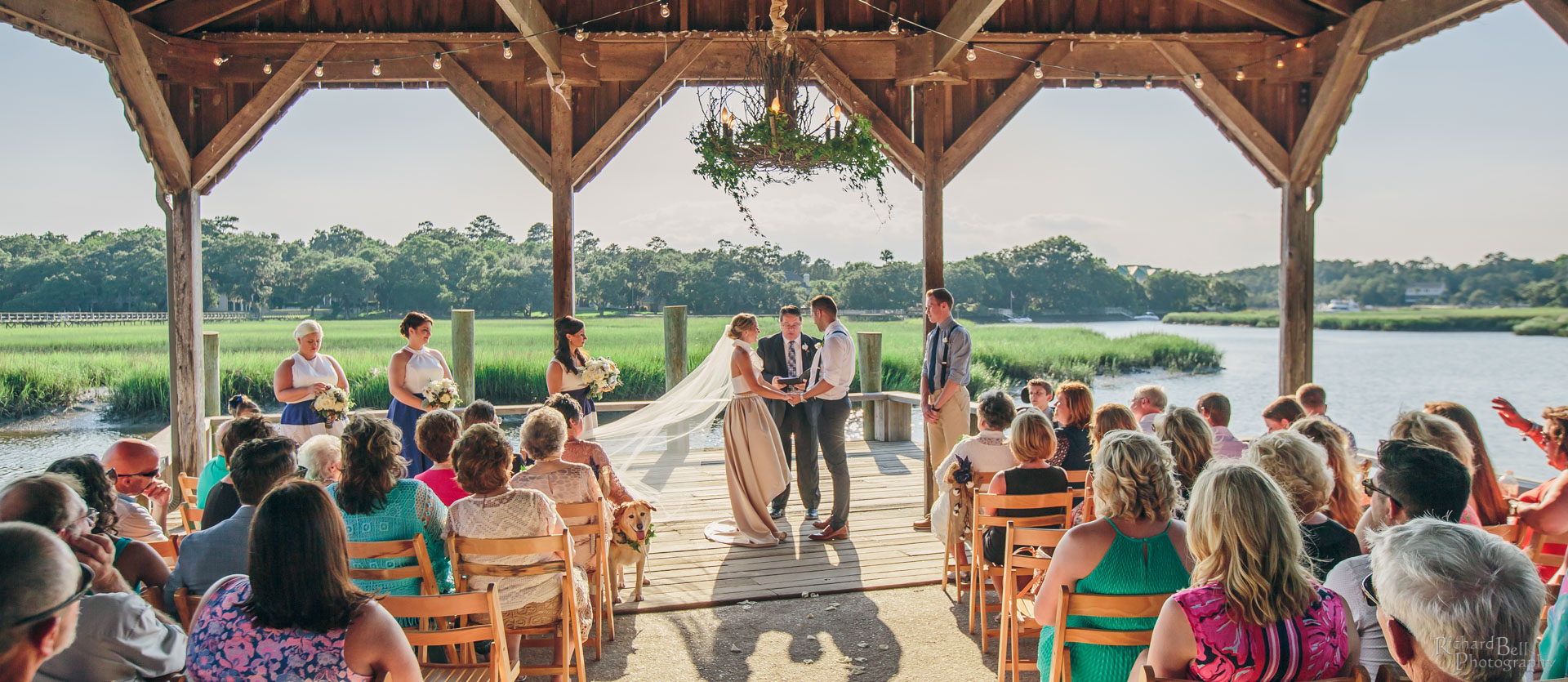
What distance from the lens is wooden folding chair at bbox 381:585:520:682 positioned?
209 cm

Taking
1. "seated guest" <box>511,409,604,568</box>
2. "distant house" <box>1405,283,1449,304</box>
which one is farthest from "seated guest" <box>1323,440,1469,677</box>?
"distant house" <box>1405,283,1449,304</box>

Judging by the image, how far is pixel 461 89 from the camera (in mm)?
5973

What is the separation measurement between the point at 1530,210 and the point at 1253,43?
10.5 meters

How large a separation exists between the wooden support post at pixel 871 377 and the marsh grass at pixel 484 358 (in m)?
2.13

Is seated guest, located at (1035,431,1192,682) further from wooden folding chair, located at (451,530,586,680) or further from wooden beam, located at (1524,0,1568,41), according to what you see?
wooden beam, located at (1524,0,1568,41)

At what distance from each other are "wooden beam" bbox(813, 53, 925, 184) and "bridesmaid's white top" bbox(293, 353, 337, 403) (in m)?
3.63

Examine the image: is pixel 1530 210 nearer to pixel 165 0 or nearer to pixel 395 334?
pixel 165 0

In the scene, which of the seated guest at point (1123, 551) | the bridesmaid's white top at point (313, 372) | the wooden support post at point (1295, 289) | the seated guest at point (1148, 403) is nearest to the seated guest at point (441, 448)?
the seated guest at point (1123, 551)

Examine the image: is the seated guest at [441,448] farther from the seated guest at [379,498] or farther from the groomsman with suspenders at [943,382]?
the groomsman with suspenders at [943,382]

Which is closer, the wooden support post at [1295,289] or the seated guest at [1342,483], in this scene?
the seated guest at [1342,483]

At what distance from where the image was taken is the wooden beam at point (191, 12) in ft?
18.5

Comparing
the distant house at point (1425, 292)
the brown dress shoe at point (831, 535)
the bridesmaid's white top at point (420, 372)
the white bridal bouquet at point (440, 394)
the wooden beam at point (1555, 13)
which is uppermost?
the wooden beam at point (1555, 13)

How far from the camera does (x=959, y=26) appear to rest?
5.39m

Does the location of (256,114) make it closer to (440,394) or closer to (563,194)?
(563,194)
